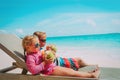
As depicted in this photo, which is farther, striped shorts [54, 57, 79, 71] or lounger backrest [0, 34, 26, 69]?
striped shorts [54, 57, 79, 71]

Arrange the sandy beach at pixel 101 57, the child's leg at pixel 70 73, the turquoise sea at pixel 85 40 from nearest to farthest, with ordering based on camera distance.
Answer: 1. the child's leg at pixel 70 73
2. the sandy beach at pixel 101 57
3. the turquoise sea at pixel 85 40

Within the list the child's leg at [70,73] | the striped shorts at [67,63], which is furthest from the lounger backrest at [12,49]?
Answer: the striped shorts at [67,63]

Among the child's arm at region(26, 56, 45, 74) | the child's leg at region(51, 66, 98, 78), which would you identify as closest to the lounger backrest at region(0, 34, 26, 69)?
the child's arm at region(26, 56, 45, 74)

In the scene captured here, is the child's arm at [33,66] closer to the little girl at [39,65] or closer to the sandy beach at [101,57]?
the little girl at [39,65]

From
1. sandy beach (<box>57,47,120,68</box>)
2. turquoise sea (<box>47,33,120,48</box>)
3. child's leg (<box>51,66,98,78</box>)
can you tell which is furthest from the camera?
turquoise sea (<box>47,33,120,48</box>)

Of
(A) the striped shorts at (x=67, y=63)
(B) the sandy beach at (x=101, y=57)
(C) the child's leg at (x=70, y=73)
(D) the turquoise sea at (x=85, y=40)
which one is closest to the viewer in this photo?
(C) the child's leg at (x=70, y=73)

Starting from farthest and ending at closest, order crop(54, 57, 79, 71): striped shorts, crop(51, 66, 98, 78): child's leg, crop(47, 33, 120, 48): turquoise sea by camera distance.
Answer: crop(47, 33, 120, 48): turquoise sea → crop(54, 57, 79, 71): striped shorts → crop(51, 66, 98, 78): child's leg

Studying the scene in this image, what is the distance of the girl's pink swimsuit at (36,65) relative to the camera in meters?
2.03

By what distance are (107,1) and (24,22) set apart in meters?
4.50

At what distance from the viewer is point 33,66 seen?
6.64 ft

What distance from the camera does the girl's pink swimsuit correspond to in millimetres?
2029

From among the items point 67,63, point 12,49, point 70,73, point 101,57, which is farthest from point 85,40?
point 70,73

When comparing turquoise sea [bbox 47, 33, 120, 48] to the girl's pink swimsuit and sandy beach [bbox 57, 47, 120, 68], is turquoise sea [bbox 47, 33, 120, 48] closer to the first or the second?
sandy beach [bbox 57, 47, 120, 68]

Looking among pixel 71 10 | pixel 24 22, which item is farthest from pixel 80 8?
pixel 24 22
